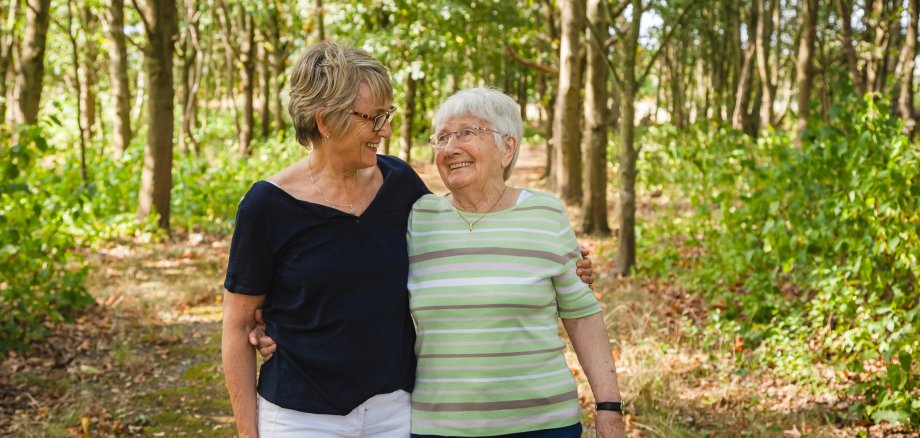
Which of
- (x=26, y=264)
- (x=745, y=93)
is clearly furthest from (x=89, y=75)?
(x=26, y=264)

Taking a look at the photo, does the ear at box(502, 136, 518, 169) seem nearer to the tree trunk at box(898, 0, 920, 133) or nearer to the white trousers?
the white trousers

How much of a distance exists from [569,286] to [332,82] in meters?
0.93

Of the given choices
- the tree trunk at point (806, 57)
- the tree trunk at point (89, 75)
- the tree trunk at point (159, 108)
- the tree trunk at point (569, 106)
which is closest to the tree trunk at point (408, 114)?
the tree trunk at point (569, 106)

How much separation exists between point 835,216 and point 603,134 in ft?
17.5

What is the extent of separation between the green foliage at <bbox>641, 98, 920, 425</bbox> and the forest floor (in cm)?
24

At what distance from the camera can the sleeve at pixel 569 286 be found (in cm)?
259

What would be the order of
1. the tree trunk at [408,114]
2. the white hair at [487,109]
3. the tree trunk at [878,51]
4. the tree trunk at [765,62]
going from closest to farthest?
the white hair at [487,109], the tree trunk at [878,51], the tree trunk at [765,62], the tree trunk at [408,114]

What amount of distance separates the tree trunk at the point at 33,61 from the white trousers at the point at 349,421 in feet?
29.6

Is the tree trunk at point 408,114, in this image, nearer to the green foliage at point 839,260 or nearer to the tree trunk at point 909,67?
the tree trunk at point 909,67

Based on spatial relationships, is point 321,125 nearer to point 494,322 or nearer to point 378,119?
point 378,119

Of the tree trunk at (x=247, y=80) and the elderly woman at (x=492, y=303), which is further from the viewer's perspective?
the tree trunk at (x=247, y=80)

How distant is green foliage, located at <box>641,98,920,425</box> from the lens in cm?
463

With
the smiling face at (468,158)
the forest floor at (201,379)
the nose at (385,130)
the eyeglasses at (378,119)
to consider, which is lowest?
A: the forest floor at (201,379)

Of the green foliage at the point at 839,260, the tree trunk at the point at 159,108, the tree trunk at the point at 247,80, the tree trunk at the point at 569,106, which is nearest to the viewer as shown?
the green foliage at the point at 839,260
